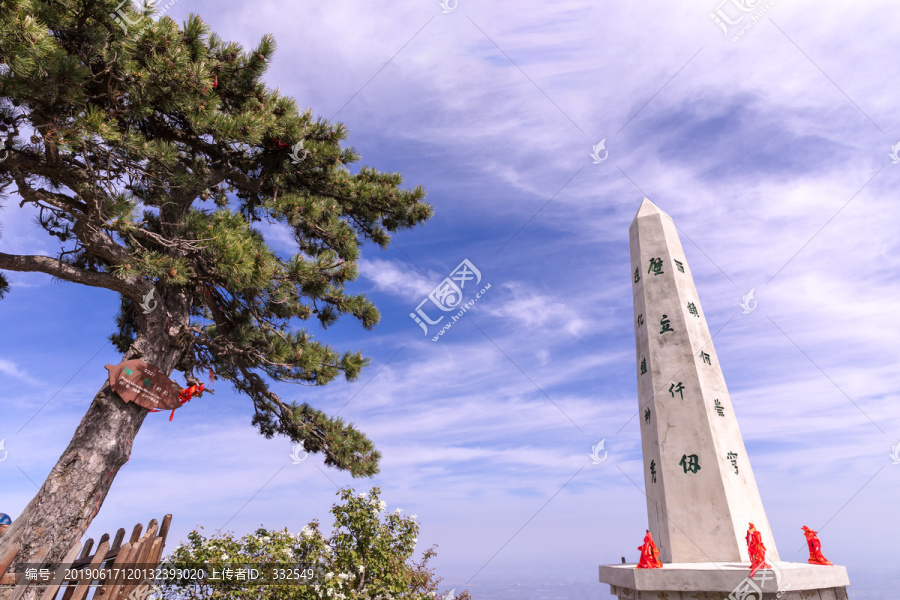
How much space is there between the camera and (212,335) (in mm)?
7812

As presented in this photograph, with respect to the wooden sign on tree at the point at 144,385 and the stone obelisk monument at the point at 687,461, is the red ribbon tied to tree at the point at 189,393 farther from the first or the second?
the stone obelisk monument at the point at 687,461

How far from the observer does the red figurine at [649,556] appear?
25.9ft

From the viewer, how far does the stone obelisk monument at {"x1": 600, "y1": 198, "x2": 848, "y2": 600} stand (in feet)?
24.0

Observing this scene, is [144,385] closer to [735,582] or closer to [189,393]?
[189,393]

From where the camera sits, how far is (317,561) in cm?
641

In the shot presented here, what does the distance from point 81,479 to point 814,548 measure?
11246 millimetres

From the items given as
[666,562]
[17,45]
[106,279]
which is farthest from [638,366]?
[17,45]

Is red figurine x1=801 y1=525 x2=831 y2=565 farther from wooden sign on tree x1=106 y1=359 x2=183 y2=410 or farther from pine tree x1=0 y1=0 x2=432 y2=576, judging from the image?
wooden sign on tree x1=106 y1=359 x2=183 y2=410

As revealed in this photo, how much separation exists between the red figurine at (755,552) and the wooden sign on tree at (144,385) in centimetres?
898

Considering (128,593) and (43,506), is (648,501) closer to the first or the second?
(128,593)

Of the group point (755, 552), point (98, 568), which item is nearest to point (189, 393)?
point (98, 568)

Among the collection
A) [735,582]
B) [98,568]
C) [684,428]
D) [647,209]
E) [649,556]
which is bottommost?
[98,568]

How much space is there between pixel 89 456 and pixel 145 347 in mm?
1560

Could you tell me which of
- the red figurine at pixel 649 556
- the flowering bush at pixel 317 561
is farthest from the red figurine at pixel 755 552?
the flowering bush at pixel 317 561
